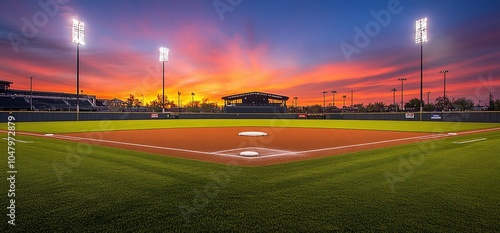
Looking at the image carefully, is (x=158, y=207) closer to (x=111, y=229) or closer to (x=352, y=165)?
(x=111, y=229)

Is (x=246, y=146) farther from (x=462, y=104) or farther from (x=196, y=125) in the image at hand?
(x=462, y=104)

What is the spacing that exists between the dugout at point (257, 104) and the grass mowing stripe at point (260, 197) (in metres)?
75.8

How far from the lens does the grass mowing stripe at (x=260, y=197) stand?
10.5 ft

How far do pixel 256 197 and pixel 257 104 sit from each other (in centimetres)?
8235

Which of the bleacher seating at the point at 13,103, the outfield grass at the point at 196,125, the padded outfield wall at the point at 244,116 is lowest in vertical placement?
the outfield grass at the point at 196,125

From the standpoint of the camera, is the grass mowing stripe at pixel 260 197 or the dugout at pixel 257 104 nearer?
the grass mowing stripe at pixel 260 197

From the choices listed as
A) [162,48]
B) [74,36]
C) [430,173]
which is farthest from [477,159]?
[162,48]

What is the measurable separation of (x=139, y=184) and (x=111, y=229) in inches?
77.9

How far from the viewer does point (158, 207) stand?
12.3ft

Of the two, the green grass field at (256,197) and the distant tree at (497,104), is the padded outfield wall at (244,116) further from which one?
the distant tree at (497,104)

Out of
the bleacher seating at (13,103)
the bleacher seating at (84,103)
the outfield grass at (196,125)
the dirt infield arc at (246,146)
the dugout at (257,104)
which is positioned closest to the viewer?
the dirt infield arc at (246,146)

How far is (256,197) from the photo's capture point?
13.8 feet

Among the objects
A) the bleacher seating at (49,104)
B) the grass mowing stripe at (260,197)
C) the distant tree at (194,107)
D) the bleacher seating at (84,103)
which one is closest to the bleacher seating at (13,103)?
the bleacher seating at (49,104)

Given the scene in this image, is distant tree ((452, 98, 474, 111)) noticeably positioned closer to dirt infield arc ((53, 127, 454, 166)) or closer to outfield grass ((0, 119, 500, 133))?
outfield grass ((0, 119, 500, 133))
